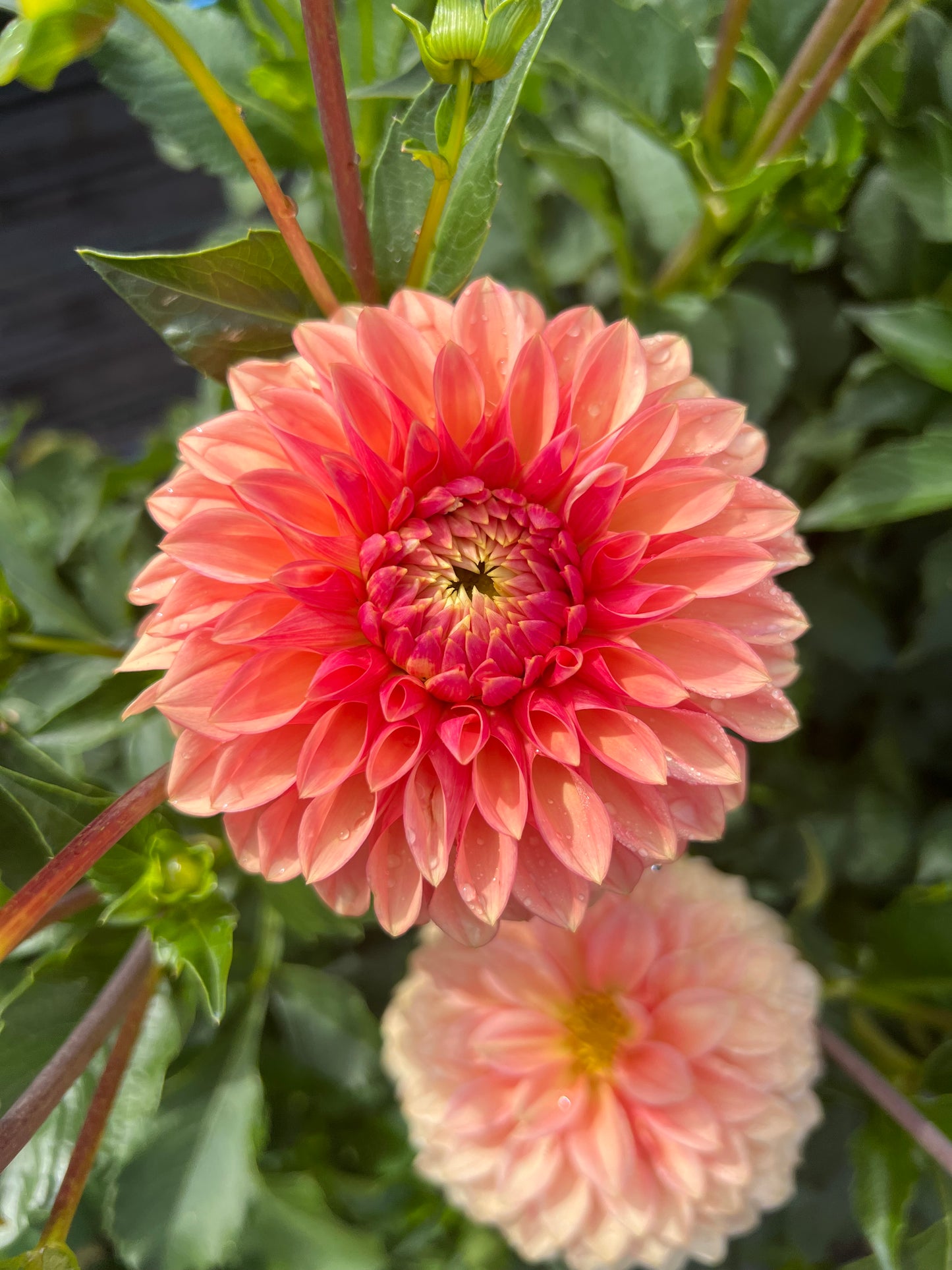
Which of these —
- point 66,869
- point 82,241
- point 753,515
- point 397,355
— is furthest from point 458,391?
point 82,241

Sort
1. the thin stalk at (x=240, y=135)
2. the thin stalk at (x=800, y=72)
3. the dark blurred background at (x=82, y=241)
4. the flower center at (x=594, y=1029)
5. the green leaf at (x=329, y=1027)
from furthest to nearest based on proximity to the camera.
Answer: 1. the dark blurred background at (x=82, y=241)
2. the green leaf at (x=329, y=1027)
3. the flower center at (x=594, y=1029)
4. the thin stalk at (x=800, y=72)
5. the thin stalk at (x=240, y=135)

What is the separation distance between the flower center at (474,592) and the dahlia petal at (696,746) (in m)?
0.05

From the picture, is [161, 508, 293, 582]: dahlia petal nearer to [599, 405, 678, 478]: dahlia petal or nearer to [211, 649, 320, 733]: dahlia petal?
[211, 649, 320, 733]: dahlia petal

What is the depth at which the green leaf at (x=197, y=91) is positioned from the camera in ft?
1.60

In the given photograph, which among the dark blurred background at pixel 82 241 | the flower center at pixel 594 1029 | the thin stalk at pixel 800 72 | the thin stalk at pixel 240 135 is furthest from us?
the dark blurred background at pixel 82 241

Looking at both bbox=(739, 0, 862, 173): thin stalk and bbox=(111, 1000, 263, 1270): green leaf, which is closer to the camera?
bbox=(739, 0, 862, 173): thin stalk

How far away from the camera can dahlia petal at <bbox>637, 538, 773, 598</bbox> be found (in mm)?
342

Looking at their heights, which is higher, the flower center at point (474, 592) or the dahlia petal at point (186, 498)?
the dahlia petal at point (186, 498)

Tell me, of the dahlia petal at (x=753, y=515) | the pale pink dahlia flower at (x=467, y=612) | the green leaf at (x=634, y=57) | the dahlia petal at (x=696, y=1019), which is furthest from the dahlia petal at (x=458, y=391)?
the dahlia petal at (x=696, y=1019)

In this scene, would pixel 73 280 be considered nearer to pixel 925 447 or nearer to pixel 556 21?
pixel 556 21

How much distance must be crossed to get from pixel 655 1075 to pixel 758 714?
24 cm

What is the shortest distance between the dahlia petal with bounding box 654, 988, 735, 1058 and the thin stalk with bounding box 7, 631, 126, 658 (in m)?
0.38

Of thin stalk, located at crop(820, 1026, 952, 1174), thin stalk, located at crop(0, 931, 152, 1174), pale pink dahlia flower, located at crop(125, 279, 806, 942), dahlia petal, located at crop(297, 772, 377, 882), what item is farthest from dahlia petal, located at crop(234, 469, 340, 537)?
thin stalk, located at crop(820, 1026, 952, 1174)

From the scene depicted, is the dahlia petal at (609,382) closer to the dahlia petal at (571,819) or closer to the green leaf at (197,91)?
the dahlia petal at (571,819)
